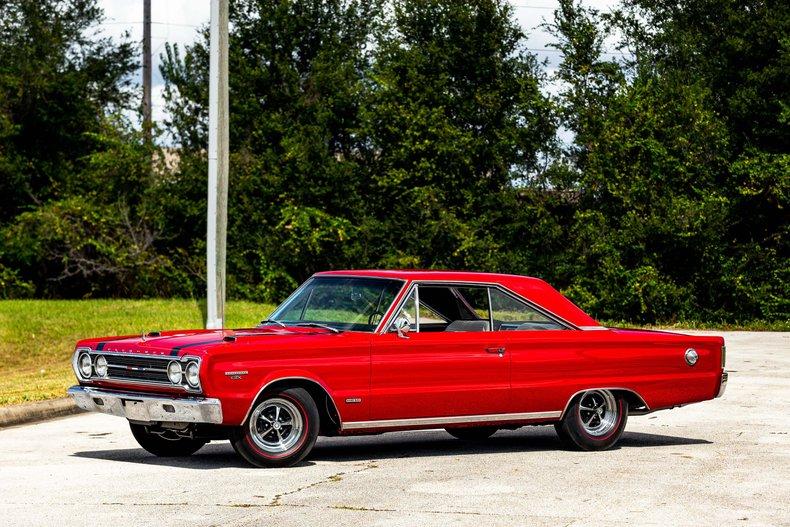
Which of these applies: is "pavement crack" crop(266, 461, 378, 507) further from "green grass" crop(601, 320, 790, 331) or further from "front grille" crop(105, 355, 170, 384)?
"green grass" crop(601, 320, 790, 331)

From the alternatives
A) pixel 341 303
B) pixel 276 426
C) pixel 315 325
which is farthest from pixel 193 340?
pixel 341 303

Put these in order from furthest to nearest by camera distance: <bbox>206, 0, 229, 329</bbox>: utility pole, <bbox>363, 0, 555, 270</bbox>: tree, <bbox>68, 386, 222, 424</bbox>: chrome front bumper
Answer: <bbox>363, 0, 555, 270</bbox>: tree → <bbox>206, 0, 229, 329</bbox>: utility pole → <bbox>68, 386, 222, 424</bbox>: chrome front bumper

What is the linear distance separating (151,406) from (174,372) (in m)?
Result: 0.32

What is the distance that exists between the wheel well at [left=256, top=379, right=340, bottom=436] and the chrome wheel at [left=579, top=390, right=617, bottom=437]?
251 centimetres

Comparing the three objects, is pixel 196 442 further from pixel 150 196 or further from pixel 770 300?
pixel 150 196

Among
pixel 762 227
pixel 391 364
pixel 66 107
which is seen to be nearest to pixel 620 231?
pixel 762 227

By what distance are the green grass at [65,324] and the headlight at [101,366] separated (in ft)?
29.1

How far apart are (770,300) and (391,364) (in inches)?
1081

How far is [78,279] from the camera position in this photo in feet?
139

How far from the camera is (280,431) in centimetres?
1052

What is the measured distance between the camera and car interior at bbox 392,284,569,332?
38.5ft

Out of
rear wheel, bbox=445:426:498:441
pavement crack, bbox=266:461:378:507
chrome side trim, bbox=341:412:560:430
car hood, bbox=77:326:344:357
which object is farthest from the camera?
rear wheel, bbox=445:426:498:441

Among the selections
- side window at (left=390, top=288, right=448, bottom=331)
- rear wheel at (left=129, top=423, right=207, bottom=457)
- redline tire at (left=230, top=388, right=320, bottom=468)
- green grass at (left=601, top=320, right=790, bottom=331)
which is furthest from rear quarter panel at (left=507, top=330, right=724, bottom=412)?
green grass at (left=601, top=320, right=790, bottom=331)

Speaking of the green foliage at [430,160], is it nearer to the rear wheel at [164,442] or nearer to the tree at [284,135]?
the tree at [284,135]
